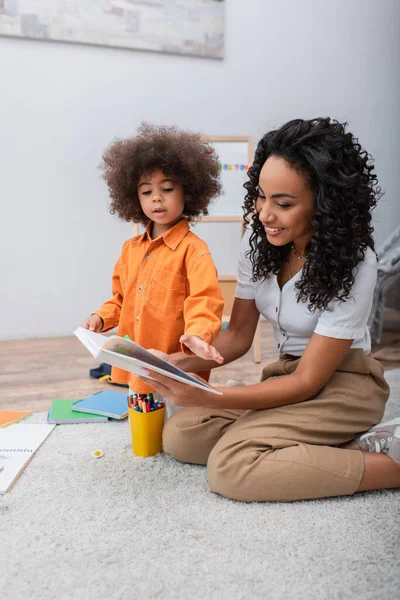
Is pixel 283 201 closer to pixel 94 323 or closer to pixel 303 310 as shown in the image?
pixel 303 310

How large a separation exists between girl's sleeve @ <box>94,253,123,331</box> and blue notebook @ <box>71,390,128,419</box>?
0.30 meters

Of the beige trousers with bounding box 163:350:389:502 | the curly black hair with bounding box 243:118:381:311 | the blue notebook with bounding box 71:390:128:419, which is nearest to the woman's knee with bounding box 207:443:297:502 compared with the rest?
the beige trousers with bounding box 163:350:389:502

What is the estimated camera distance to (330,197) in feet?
3.84

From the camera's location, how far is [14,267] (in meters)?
2.81

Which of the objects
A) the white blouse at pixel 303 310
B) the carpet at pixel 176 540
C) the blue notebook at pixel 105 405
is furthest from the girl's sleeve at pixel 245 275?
the blue notebook at pixel 105 405

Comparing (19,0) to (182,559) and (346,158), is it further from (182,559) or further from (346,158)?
(182,559)

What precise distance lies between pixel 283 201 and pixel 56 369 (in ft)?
4.70

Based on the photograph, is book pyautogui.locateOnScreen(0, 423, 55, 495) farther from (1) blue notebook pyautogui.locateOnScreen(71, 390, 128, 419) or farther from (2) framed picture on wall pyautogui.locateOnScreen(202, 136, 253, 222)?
(2) framed picture on wall pyautogui.locateOnScreen(202, 136, 253, 222)

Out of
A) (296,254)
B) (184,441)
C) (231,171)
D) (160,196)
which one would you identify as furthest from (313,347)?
(231,171)

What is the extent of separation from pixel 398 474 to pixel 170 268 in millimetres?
718

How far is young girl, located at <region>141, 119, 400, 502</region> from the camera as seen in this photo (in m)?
1.18

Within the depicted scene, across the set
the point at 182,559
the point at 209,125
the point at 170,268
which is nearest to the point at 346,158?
the point at 170,268

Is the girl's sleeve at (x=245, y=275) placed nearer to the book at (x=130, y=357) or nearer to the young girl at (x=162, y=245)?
the young girl at (x=162, y=245)

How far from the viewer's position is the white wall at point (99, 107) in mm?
2748
